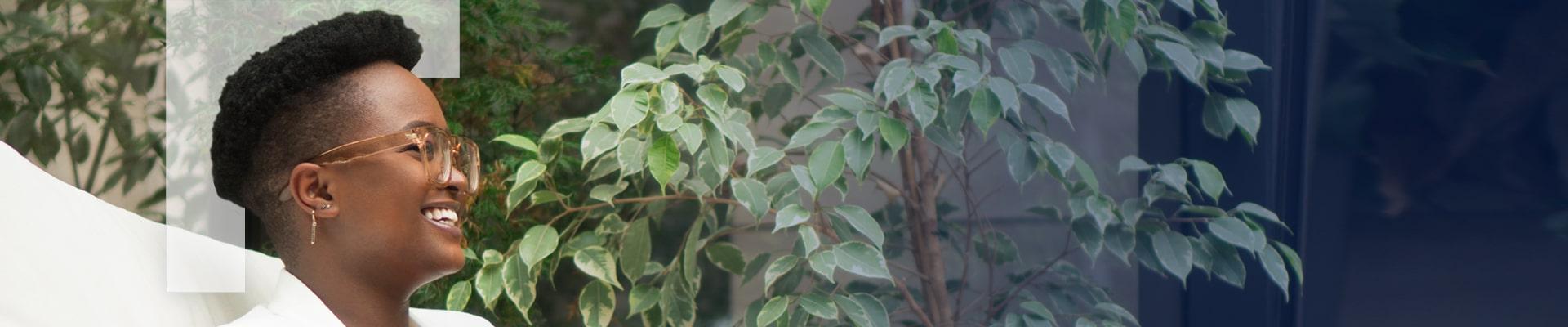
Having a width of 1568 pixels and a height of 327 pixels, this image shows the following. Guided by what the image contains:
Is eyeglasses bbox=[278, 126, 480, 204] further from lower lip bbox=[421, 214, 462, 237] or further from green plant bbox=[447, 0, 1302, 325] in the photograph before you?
green plant bbox=[447, 0, 1302, 325]

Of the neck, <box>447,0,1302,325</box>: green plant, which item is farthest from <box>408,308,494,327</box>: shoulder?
<box>447,0,1302,325</box>: green plant

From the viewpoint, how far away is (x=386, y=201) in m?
0.81

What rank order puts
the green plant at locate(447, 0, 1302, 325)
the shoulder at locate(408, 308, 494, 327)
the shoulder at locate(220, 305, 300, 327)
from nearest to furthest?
the shoulder at locate(220, 305, 300, 327), the shoulder at locate(408, 308, 494, 327), the green plant at locate(447, 0, 1302, 325)

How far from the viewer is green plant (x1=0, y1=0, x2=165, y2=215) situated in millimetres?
1593

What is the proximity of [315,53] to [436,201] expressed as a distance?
113 mm

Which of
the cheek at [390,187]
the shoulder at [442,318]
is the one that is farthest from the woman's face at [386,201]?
the shoulder at [442,318]

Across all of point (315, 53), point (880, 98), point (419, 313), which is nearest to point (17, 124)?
point (419, 313)

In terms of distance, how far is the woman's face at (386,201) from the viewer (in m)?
0.81

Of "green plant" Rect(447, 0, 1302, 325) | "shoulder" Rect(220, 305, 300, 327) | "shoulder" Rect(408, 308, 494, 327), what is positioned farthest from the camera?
"green plant" Rect(447, 0, 1302, 325)

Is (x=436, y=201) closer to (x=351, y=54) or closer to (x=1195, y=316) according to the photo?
(x=351, y=54)

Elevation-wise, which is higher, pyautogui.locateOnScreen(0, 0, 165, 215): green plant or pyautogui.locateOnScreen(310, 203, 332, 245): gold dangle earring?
pyautogui.locateOnScreen(310, 203, 332, 245): gold dangle earring

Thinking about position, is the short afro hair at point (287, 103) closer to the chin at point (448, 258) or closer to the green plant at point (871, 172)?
the chin at point (448, 258)
